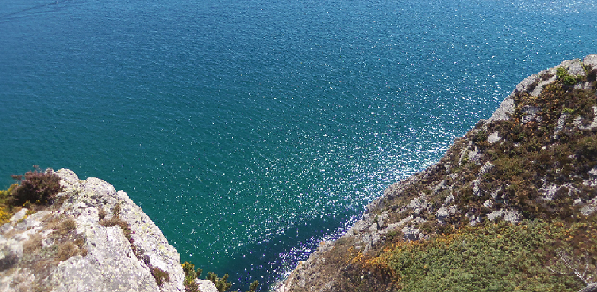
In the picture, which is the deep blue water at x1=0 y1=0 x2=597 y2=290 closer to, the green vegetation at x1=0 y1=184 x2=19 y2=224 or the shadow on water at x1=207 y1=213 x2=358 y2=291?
the shadow on water at x1=207 y1=213 x2=358 y2=291

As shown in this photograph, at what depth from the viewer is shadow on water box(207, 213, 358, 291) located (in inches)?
1495

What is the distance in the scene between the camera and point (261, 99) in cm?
6325

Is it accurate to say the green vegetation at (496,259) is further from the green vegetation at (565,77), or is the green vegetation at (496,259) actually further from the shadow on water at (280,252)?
the shadow on water at (280,252)

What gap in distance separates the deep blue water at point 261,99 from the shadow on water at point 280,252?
18cm

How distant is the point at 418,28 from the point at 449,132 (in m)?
37.6

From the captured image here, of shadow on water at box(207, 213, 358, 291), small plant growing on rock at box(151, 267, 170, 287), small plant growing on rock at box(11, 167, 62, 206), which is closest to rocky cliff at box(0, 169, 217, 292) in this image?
small plant growing on rock at box(151, 267, 170, 287)

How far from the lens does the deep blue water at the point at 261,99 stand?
4481 centimetres

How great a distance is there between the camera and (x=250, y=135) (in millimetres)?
55406

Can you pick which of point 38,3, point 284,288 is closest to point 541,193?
point 284,288

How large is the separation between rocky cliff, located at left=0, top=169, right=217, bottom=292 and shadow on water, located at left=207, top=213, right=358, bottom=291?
10.9m

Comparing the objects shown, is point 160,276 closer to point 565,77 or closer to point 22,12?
point 565,77

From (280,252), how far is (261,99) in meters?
31.0

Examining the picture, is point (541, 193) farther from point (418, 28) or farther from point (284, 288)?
point (418, 28)

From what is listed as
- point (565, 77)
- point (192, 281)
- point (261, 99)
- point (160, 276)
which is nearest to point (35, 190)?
point (160, 276)
